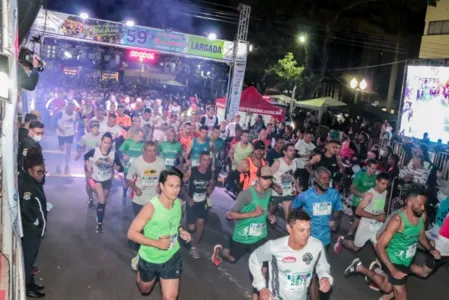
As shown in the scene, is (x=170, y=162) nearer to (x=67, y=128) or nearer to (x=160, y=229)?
(x=67, y=128)

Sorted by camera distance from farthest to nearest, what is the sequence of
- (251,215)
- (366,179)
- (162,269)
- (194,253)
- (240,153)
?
(240,153), (366,179), (194,253), (251,215), (162,269)

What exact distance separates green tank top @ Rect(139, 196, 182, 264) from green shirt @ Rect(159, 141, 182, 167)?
442cm

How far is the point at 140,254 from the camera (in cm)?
499

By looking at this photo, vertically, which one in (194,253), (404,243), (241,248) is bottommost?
(194,253)

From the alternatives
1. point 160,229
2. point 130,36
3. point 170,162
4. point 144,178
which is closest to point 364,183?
point 170,162

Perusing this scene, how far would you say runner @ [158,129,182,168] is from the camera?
9.43 m

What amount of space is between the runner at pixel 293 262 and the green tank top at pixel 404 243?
1537 millimetres

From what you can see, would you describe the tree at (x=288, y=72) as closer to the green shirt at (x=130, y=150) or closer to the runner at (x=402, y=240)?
the green shirt at (x=130, y=150)

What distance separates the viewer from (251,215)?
5.85 metres

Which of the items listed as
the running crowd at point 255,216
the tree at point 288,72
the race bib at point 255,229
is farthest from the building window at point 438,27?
the race bib at point 255,229

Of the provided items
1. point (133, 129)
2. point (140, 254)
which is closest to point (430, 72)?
point (133, 129)

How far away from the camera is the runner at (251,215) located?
19.5ft

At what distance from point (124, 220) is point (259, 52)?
2348cm

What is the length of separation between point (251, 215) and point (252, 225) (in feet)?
0.91
